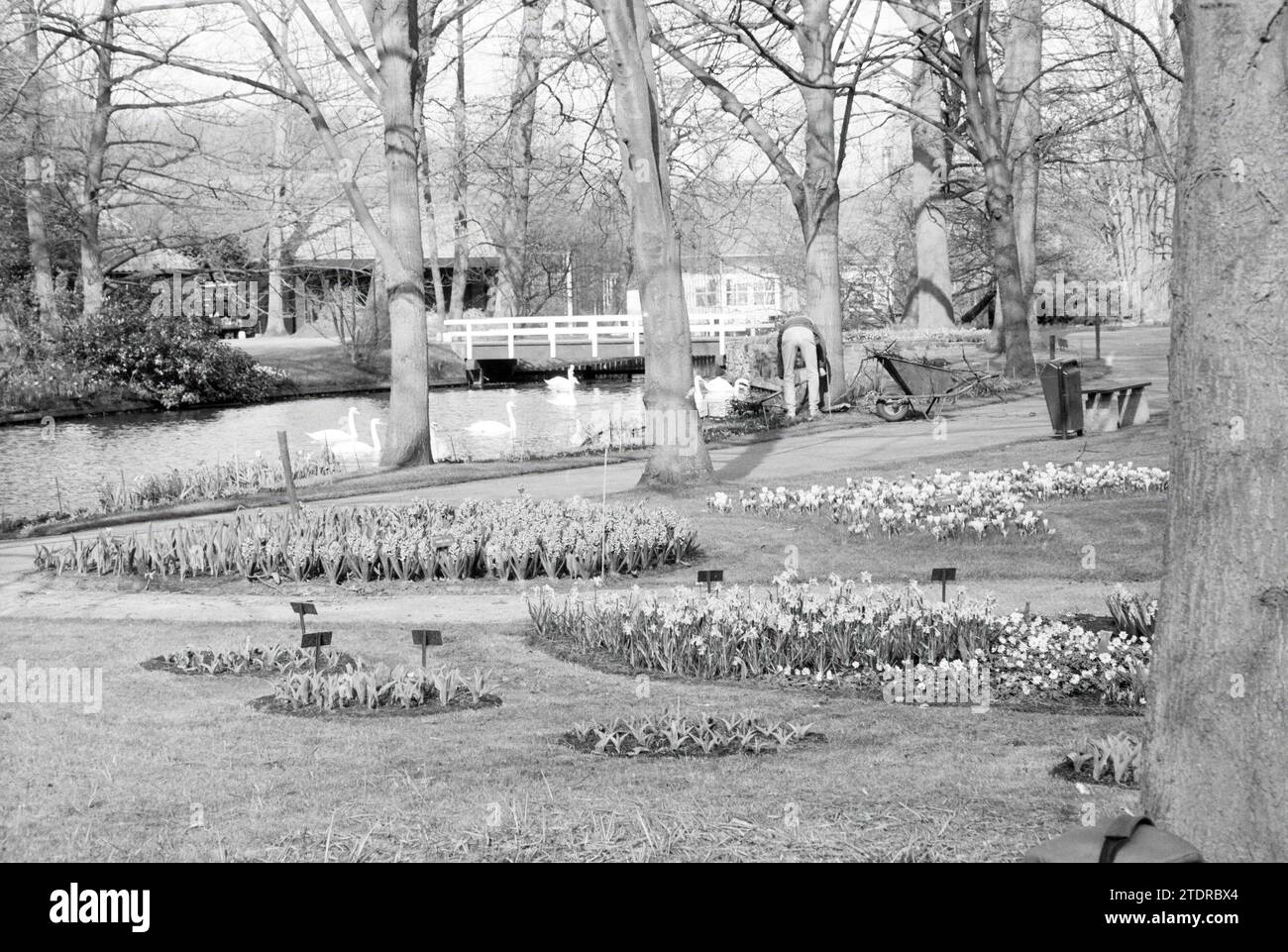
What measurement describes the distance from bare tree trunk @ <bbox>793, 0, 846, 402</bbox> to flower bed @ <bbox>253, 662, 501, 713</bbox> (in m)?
18.0

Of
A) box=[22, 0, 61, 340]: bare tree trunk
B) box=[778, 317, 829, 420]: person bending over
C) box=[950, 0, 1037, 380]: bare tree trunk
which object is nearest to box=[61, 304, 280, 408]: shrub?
box=[22, 0, 61, 340]: bare tree trunk

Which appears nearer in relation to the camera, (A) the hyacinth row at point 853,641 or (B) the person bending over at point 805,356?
(A) the hyacinth row at point 853,641

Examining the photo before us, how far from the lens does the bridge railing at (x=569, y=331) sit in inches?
2163

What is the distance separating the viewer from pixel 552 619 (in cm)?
975

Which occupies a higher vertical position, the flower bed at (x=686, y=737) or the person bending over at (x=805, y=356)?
the person bending over at (x=805, y=356)

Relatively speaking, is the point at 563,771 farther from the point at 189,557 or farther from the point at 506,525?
the point at 189,557

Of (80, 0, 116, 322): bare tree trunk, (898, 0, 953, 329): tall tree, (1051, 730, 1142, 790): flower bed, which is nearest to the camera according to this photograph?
(1051, 730, 1142, 790): flower bed

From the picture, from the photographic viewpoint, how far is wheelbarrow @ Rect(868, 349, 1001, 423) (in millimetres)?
23906

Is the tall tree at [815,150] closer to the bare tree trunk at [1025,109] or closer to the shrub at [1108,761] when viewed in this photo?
the bare tree trunk at [1025,109]

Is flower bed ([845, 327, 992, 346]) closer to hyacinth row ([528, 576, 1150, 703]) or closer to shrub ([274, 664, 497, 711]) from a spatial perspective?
hyacinth row ([528, 576, 1150, 703])

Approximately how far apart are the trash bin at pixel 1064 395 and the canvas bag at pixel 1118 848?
15529 millimetres

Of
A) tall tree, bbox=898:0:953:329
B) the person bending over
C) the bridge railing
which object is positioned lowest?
the person bending over

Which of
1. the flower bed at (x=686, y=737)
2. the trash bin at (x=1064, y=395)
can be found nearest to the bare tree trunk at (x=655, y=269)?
the trash bin at (x=1064, y=395)

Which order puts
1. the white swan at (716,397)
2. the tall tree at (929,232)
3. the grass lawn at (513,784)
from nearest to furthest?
the grass lawn at (513,784) < the white swan at (716,397) < the tall tree at (929,232)
